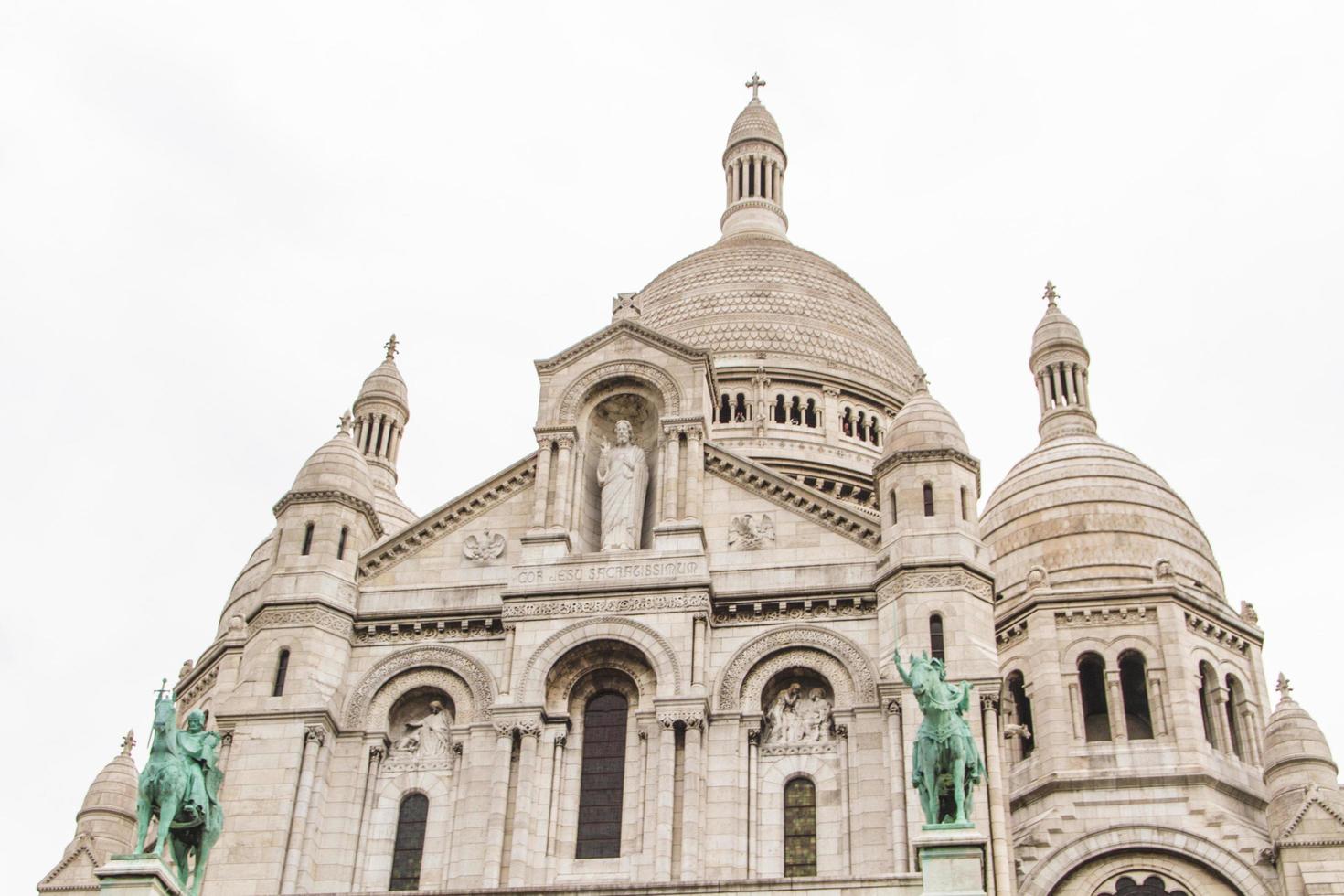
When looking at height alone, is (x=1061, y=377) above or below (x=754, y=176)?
below

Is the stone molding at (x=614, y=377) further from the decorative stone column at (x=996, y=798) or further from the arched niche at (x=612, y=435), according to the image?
the decorative stone column at (x=996, y=798)

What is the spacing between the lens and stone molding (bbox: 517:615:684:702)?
107 feet

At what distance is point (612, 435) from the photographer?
37.4m

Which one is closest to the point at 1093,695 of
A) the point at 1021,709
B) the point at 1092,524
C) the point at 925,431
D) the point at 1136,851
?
the point at 1021,709

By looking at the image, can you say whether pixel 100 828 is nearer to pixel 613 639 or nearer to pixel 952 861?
pixel 613 639

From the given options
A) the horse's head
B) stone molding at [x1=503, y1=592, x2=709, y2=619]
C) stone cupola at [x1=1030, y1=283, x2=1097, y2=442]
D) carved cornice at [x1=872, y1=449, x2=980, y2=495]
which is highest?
stone cupola at [x1=1030, y1=283, x2=1097, y2=442]

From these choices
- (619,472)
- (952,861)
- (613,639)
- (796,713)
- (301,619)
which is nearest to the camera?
(952,861)

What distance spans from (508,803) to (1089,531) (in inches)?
783

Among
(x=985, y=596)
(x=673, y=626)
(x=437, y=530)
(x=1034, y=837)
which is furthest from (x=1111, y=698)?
(x=437, y=530)

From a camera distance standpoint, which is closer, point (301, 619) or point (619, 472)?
point (301, 619)

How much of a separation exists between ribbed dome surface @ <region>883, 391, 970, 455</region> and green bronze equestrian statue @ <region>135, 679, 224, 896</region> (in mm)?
13923

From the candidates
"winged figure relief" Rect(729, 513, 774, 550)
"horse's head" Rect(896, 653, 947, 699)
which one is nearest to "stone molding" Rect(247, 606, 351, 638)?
"winged figure relief" Rect(729, 513, 774, 550)

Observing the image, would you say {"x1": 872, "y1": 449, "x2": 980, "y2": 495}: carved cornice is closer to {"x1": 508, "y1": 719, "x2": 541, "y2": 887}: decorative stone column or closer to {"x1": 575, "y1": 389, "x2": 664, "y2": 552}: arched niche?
{"x1": 575, "y1": 389, "x2": 664, "y2": 552}: arched niche

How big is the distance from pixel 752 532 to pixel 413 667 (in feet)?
22.6
